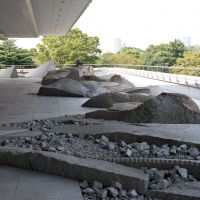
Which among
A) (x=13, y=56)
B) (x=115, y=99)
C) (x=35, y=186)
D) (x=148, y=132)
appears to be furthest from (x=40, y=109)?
(x=13, y=56)

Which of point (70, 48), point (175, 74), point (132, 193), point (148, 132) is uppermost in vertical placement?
point (70, 48)

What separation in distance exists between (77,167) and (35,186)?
54 cm

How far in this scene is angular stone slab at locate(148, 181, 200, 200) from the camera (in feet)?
13.6

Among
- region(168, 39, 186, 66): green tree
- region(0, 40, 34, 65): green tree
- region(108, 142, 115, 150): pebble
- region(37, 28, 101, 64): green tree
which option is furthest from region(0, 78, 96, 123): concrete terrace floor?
Result: region(37, 28, 101, 64): green tree

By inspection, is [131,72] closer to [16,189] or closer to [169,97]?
[169,97]

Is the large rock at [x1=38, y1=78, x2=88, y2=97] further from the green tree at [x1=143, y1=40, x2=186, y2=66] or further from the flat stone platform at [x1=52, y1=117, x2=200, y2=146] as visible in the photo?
the green tree at [x1=143, y1=40, x2=186, y2=66]

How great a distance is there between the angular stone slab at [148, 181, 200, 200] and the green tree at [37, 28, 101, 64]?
52.6 m

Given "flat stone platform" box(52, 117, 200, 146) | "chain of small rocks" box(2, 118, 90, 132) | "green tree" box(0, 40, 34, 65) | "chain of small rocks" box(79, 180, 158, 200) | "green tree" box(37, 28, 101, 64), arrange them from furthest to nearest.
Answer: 1. "green tree" box(37, 28, 101, 64)
2. "green tree" box(0, 40, 34, 65)
3. "chain of small rocks" box(2, 118, 90, 132)
4. "flat stone platform" box(52, 117, 200, 146)
5. "chain of small rocks" box(79, 180, 158, 200)

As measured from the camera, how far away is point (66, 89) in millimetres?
15023

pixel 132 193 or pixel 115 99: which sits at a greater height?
pixel 115 99

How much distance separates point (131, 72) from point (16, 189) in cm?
3205

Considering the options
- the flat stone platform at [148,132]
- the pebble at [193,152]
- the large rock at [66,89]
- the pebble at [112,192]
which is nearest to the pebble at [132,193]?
the pebble at [112,192]

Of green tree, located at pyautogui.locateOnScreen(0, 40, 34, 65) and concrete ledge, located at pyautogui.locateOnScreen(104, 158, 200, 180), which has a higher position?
green tree, located at pyautogui.locateOnScreen(0, 40, 34, 65)

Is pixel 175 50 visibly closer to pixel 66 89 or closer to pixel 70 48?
pixel 70 48
